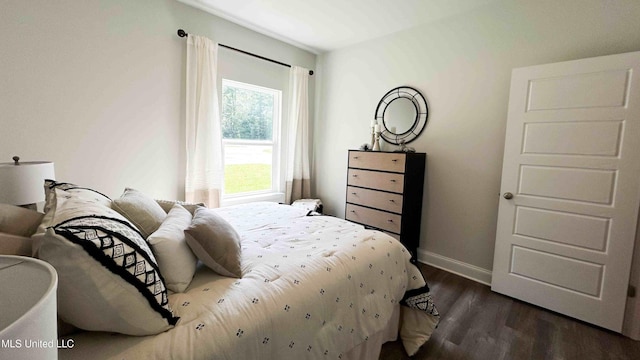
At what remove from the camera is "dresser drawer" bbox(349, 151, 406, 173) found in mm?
2868

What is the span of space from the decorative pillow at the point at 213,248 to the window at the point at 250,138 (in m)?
2.17

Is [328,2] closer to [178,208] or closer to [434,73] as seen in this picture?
[434,73]

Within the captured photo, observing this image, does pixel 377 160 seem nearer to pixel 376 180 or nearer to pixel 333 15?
pixel 376 180

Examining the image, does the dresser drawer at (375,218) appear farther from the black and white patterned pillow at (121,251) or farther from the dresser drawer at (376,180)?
the black and white patterned pillow at (121,251)

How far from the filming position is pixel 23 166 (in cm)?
162

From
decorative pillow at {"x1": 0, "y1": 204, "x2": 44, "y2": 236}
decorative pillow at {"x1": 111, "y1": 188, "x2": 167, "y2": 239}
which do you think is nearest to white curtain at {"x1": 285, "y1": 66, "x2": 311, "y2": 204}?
decorative pillow at {"x1": 111, "y1": 188, "x2": 167, "y2": 239}

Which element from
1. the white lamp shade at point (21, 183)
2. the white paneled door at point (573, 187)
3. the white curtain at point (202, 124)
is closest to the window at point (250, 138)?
the white curtain at point (202, 124)

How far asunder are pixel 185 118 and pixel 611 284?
390 cm

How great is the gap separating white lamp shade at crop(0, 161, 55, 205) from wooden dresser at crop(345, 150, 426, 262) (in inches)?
105

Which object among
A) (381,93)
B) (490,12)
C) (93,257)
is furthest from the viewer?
(381,93)

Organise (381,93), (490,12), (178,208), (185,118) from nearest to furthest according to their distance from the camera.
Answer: (178,208) < (490,12) < (185,118) < (381,93)

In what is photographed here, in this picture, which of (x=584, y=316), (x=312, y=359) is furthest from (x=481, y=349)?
(x=312, y=359)

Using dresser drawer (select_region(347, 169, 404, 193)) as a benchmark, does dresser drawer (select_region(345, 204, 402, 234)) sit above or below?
below

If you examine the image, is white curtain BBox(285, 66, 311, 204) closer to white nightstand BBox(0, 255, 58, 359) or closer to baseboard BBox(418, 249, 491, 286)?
baseboard BBox(418, 249, 491, 286)
